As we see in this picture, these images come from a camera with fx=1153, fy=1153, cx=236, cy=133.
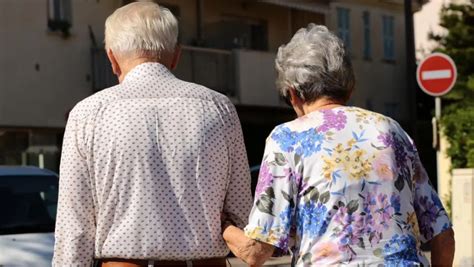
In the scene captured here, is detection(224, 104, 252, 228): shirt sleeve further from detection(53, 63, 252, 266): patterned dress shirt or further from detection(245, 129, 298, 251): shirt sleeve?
detection(245, 129, 298, 251): shirt sleeve

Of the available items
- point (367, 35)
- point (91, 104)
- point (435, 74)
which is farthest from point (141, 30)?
point (367, 35)

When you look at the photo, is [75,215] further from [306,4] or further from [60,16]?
[306,4]

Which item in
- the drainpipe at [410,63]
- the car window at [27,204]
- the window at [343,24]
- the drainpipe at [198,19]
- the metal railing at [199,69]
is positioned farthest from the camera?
the window at [343,24]

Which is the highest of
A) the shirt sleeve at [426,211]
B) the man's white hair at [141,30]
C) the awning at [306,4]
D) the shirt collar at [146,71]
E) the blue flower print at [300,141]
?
the awning at [306,4]

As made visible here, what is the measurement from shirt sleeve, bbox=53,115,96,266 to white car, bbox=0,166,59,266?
4577 millimetres

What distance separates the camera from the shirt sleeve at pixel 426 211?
4.42 metres

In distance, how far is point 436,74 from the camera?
655 inches

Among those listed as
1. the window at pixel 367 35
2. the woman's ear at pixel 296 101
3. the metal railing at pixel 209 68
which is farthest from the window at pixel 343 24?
the woman's ear at pixel 296 101

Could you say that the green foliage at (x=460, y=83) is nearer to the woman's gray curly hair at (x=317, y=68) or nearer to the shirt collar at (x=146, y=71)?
the shirt collar at (x=146, y=71)

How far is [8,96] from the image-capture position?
24.1 m

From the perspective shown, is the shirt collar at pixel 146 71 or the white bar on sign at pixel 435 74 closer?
A: the shirt collar at pixel 146 71

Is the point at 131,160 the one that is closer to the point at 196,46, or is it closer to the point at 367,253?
the point at 367,253

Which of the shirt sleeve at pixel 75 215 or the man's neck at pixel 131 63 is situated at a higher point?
the man's neck at pixel 131 63

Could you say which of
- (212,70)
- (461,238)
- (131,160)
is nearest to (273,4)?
(212,70)
